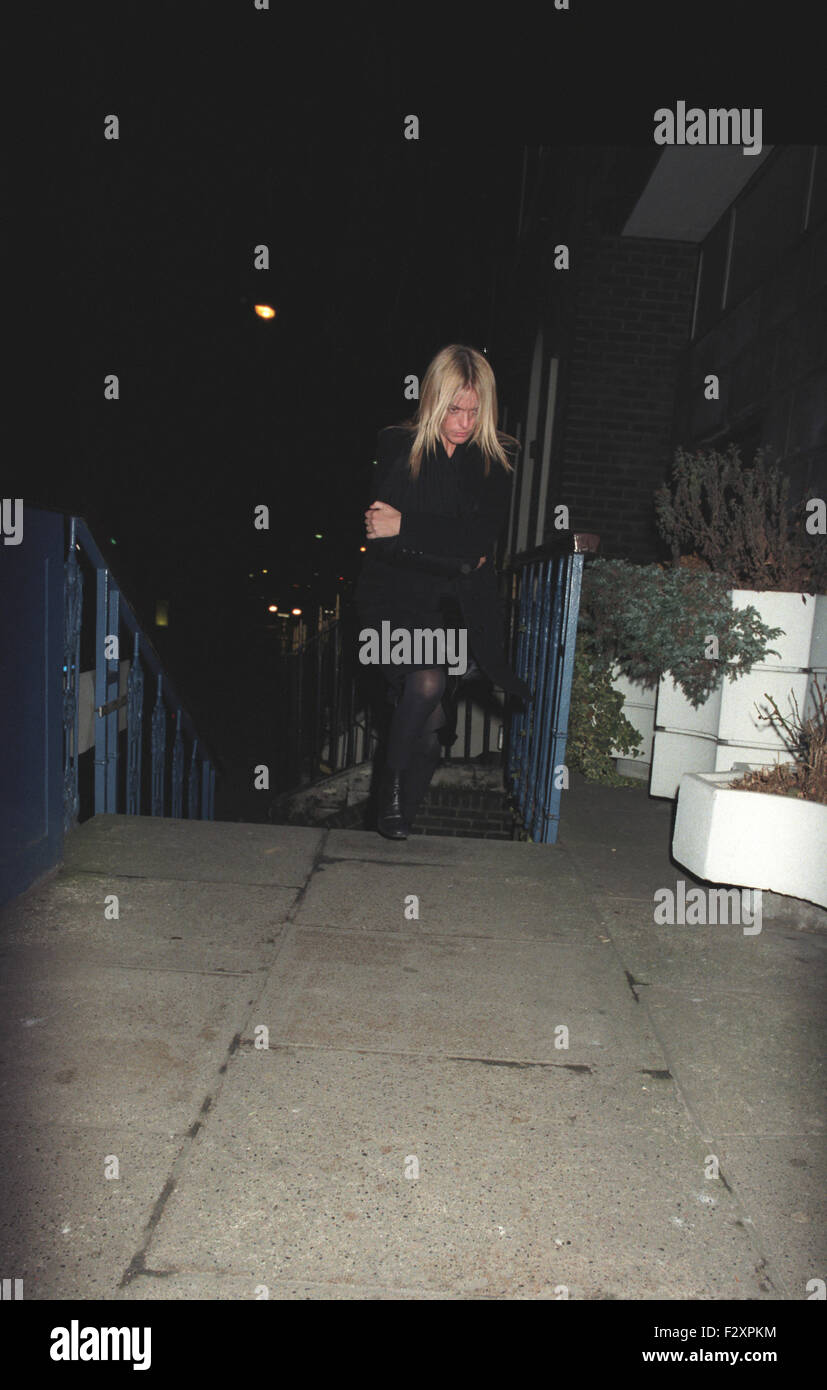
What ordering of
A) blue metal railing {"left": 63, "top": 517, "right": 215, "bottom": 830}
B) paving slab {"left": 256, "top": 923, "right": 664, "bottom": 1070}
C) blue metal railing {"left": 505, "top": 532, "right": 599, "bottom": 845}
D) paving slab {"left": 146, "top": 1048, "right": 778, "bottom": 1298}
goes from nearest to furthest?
paving slab {"left": 146, "top": 1048, "right": 778, "bottom": 1298} → paving slab {"left": 256, "top": 923, "right": 664, "bottom": 1070} → blue metal railing {"left": 63, "top": 517, "right": 215, "bottom": 830} → blue metal railing {"left": 505, "top": 532, "right": 599, "bottom": 845}

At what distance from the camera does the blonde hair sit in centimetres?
343

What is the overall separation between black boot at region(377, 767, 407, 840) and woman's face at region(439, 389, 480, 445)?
1366mm

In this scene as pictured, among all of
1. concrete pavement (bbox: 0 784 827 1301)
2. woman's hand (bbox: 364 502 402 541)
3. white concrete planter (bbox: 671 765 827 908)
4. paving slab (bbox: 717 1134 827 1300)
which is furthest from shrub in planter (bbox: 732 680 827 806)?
woman's hand (bbox: 364 502 402 541)

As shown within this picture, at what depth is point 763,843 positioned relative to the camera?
124 inches

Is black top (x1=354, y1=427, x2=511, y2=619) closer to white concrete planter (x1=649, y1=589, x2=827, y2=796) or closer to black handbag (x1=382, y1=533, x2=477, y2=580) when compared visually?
black handbag (x1=382, y1=533, x2=477, y2=580)

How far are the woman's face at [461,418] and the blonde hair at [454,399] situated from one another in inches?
0.6

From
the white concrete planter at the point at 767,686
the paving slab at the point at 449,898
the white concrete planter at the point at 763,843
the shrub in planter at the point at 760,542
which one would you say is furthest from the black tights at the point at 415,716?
the shrub in planter at the point at 760,542

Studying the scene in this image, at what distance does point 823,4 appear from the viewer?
16.3ft

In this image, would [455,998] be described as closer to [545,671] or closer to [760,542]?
[545,671]

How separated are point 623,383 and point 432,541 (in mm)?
5461

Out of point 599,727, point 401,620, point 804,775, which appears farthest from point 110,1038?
point 599,727
